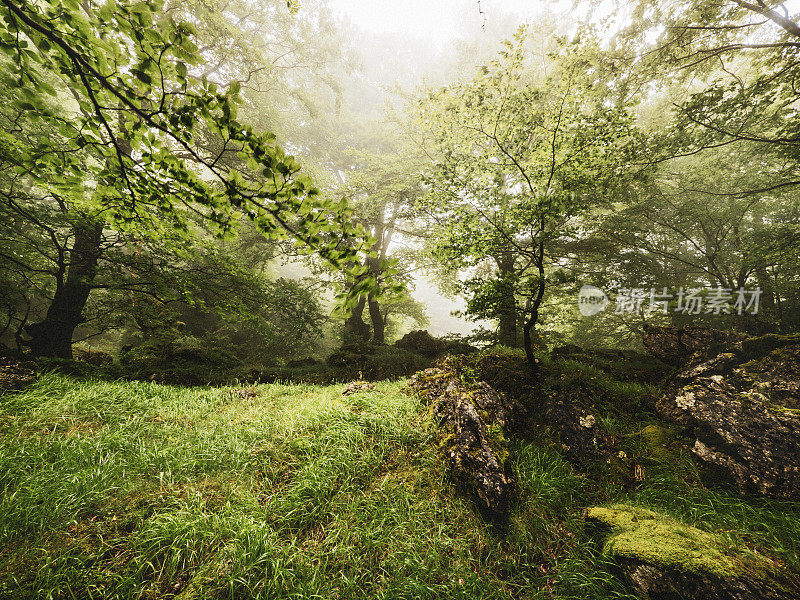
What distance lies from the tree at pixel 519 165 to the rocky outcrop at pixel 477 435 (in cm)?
143

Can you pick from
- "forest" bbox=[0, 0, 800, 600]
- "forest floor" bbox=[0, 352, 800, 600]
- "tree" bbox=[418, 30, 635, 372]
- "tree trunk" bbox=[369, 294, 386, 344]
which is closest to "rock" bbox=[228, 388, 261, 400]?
"forest" bbox=[0, 0, 800, 600]

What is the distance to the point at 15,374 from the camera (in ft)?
15.3

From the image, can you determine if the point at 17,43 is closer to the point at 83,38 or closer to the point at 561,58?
the point at 83,38

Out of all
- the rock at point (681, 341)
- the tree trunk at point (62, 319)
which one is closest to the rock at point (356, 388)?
the tree trunk at point (62, 319)

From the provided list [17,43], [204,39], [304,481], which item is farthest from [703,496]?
[204,39]

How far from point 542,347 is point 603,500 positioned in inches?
209

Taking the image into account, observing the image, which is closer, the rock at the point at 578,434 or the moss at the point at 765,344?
the rock at the point at 578,434

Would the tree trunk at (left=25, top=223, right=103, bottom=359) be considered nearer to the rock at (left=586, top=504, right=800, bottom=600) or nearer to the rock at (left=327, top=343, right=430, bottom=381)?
the rock at (left=327, top=343, right=430, bottom=381)

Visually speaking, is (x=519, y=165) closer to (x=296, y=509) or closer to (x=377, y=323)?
(x=296, y=509)

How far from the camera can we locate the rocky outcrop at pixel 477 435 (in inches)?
134

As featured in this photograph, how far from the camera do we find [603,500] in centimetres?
354

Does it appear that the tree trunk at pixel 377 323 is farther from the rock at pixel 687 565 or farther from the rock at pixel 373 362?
the rock at pixel 687 565

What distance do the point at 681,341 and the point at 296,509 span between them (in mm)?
8263

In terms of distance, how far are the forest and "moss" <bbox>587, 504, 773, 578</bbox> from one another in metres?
0.03
